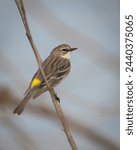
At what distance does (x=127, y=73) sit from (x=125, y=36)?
0.10 meters

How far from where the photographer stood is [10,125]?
1.63 ft

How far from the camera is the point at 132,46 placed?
29.8 inches

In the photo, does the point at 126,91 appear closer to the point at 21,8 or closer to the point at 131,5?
the point at 131,5

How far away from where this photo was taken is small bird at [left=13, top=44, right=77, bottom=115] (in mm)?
688

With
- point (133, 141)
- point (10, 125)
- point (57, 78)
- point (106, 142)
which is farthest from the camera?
point (57, 78)

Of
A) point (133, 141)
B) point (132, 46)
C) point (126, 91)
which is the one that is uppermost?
point (132, 46)

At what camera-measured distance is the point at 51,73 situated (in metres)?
0.91

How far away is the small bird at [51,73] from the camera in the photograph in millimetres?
688

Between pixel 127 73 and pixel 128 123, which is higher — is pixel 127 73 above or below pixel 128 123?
above

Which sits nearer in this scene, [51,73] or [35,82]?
[35,82]

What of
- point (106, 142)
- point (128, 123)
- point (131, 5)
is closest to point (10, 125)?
point (106, 142)

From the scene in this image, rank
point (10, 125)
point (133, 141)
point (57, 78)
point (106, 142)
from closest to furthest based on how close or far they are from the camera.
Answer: point (106, 142)
point (10, 125)
point (133, 141)
point (57, 78)

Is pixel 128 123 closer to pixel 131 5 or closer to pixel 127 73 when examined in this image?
pixel 127 73

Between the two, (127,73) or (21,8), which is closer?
(21,8)
